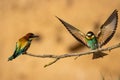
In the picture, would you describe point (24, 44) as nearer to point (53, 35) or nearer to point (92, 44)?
point (92, 44)

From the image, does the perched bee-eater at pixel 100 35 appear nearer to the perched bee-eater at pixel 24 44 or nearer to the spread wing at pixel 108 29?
the spread wing at pixel 108 29

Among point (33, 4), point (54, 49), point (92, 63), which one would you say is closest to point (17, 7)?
point (33, 4)

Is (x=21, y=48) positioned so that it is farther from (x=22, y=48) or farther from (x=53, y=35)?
(x=53, y=35)

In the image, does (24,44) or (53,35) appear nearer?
(24,44)

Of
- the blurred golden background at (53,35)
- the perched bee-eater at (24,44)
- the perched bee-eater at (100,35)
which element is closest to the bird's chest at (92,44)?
the perched bee-eater at (100,35)

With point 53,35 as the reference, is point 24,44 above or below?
below

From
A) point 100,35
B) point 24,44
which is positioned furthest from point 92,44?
point 24,44

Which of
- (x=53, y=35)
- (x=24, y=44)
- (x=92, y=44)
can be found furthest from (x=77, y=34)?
(x=53, y=35)

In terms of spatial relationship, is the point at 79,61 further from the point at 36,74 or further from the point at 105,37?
the point at 105,37

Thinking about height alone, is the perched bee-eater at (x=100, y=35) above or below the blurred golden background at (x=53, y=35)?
below
